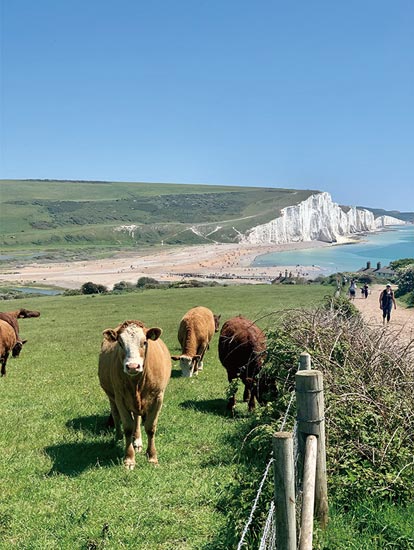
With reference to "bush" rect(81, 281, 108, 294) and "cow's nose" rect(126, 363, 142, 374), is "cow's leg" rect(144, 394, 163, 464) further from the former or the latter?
"bush" rect(81, 281, 108, 294)

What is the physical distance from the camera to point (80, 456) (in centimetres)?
806

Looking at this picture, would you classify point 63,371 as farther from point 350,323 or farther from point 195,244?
point 195,244

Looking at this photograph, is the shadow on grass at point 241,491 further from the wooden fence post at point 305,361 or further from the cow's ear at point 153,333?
the cow's ear at point 153,333

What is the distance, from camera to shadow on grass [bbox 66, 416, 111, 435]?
9438 mm

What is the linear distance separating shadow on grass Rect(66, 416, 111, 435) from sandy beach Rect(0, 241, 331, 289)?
181 ft

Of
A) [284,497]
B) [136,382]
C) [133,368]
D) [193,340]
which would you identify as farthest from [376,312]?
[284,497]

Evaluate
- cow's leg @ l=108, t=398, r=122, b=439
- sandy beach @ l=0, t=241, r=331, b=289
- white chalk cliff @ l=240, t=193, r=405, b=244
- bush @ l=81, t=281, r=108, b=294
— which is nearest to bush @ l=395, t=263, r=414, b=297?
sandy beach @ l=0, t=241, r=331, b=289

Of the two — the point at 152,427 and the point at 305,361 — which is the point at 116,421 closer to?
the point at 152,427

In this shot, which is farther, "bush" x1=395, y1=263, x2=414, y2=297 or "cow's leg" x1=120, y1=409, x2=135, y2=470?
"bush" x1=395, y1=263, x2=414, y2=297

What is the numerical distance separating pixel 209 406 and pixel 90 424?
9.09ft

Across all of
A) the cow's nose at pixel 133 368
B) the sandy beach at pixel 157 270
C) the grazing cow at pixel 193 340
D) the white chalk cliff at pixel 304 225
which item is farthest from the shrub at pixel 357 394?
the white chalk cliff at pixel 304 225

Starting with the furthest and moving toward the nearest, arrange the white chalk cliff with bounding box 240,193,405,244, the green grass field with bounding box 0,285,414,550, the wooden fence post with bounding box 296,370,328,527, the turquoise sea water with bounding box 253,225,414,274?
the white chalk cliff with bounding box 240,193,405,244
the turquoise sea water with bounding box 253,225,414,274
the green grass field with bounding box 0,285,414,550
the wooden fence post with bounding box 296,370,328,527

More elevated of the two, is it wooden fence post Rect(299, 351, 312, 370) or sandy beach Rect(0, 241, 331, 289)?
wooden fence post Rect(299, 351, 312, 370)

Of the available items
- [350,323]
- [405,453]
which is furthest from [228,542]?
[350,323]
